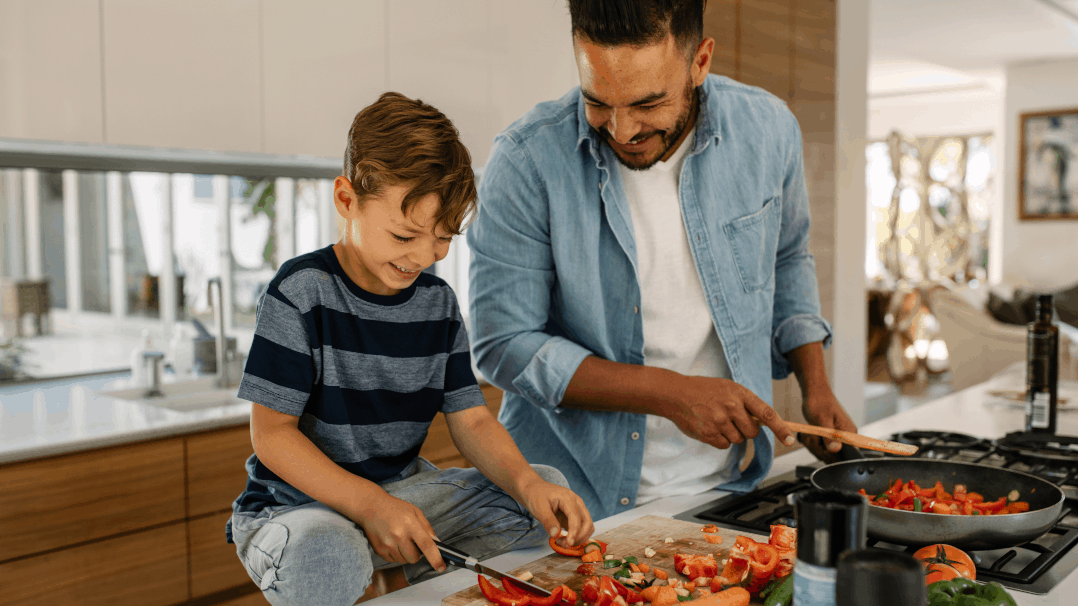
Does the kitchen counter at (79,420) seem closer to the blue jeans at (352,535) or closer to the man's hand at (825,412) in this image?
the blue jeans at (352,535)

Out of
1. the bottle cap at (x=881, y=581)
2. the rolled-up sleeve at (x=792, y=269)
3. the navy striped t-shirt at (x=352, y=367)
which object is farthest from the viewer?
the rolled-up sleeve at (x=792, y=269)

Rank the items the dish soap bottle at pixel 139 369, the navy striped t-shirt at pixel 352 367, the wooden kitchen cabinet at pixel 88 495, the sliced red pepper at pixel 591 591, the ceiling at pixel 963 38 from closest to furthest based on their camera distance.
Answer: the sliced red pepper at pixel 591 591 → the navy striped t-shirt at pixel 352 367 → the wooden kitchen cabinet at pixel 88 495 → the dish soap bottle at pixel 139 369 → the ceiling at pixel 963 38

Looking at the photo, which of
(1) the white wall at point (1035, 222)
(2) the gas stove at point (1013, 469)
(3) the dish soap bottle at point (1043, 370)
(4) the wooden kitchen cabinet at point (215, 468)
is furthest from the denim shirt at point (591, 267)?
(1) the white wall at point (1035, 222)

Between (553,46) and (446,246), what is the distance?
2533mm

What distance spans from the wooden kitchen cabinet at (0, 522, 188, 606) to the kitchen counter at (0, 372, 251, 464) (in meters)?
0.25

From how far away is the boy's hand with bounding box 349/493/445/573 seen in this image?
979 millimetres

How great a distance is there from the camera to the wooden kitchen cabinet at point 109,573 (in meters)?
2.01

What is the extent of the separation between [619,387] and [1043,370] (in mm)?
1018

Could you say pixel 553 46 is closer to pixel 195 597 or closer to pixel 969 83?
pixel 195 597

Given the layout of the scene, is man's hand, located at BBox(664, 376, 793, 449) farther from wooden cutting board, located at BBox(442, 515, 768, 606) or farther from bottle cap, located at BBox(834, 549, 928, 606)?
bottle cap, located at BBox(834, 549, 928, 606)

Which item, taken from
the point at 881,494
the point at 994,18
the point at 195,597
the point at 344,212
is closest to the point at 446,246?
the point at 344,212

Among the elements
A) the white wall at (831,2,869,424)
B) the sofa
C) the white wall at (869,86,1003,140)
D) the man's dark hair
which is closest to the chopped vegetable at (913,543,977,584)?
the man's dark hair

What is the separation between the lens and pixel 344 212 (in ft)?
3.92

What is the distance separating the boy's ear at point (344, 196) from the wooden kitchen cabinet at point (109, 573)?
1.42 meters
